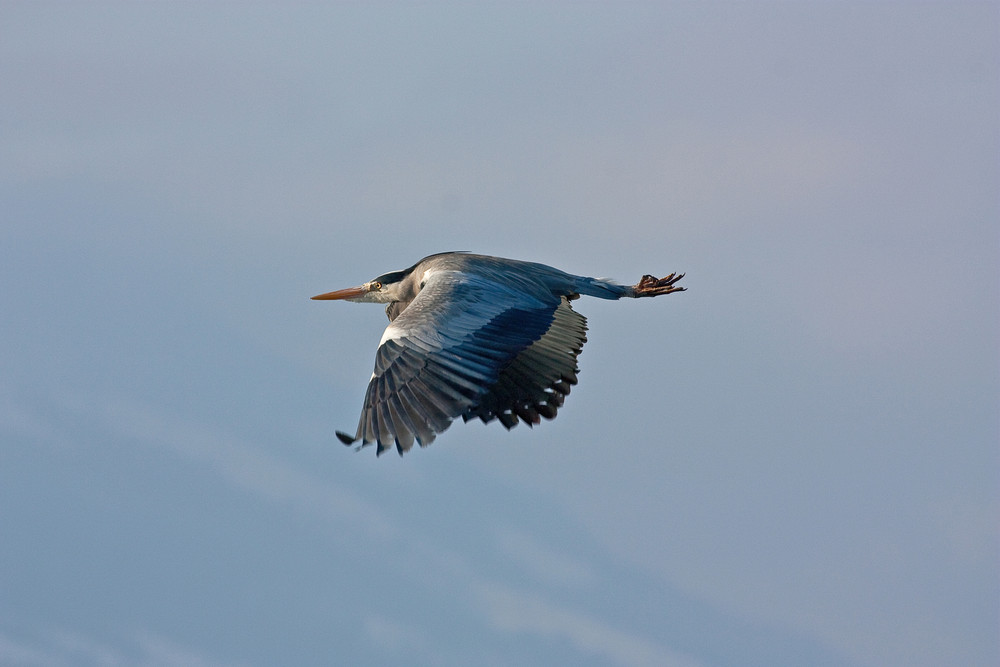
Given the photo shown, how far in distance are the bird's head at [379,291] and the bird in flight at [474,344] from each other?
31 millimetres

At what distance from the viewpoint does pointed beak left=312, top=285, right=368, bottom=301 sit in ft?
61.2

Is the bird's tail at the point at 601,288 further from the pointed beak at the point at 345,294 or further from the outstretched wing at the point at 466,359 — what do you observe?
the pointed beak at the point at 345,294

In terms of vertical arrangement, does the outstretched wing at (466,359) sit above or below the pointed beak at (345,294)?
below

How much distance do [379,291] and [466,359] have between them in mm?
5456

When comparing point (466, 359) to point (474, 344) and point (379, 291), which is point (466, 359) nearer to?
point (474, 344)

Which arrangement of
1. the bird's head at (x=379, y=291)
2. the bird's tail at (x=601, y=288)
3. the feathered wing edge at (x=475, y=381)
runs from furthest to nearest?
1. the bird's head at (x=379, y=291)
2. the bird's tail at (x=601, y=288)
3. the feathered wing edge at (x=475, y=381)

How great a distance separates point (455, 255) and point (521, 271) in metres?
1.01

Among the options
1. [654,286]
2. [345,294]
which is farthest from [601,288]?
[345,294]

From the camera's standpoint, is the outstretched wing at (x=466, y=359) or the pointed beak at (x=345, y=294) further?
the pointed beak at (x=345, y=294)

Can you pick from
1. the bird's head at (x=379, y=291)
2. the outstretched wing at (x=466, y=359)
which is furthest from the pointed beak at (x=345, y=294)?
the outstretched wing at (x=466, y=359)

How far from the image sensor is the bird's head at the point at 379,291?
696 inches

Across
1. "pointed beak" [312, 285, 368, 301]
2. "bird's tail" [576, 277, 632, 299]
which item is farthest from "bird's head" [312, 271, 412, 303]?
"bird's tail" [576, 277, 632, 299]

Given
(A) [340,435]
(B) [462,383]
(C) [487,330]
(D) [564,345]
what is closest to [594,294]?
(D) [564,345]

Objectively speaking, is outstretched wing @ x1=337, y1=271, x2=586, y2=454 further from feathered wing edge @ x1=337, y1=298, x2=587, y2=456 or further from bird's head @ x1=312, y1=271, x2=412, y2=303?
bird's head @ x1=312, y1=271, x2=412, y2=303
